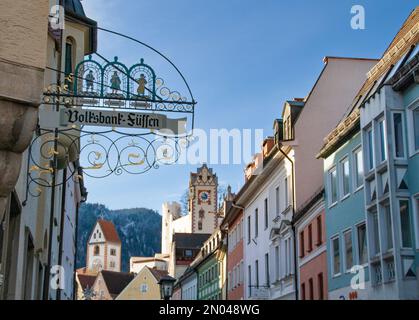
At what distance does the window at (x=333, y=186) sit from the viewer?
92.4 ft

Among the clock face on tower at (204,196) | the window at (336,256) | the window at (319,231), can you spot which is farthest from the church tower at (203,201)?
the window at (336,256)

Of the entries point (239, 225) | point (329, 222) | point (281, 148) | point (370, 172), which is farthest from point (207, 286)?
point (370, 172)

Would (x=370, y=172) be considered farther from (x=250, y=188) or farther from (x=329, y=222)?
(x=250, y=188)

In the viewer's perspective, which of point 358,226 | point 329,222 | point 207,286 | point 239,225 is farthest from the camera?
point 207,286

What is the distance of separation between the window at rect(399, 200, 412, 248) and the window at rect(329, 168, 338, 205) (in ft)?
21.5

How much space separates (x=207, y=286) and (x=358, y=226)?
4014cm

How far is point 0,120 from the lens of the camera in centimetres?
713

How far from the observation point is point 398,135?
71.9 feet

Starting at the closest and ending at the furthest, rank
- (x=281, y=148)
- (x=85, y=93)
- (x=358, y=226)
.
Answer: (x=85, y=93), (x=358, y=226), (x=281, y=148)

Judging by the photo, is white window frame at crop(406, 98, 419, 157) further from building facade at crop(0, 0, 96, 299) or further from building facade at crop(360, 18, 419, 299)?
building facade at crop(0, 0, 96, 299)

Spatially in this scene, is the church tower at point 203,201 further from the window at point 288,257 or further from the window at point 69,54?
the window at point 69,54

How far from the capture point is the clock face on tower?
5443 inches
